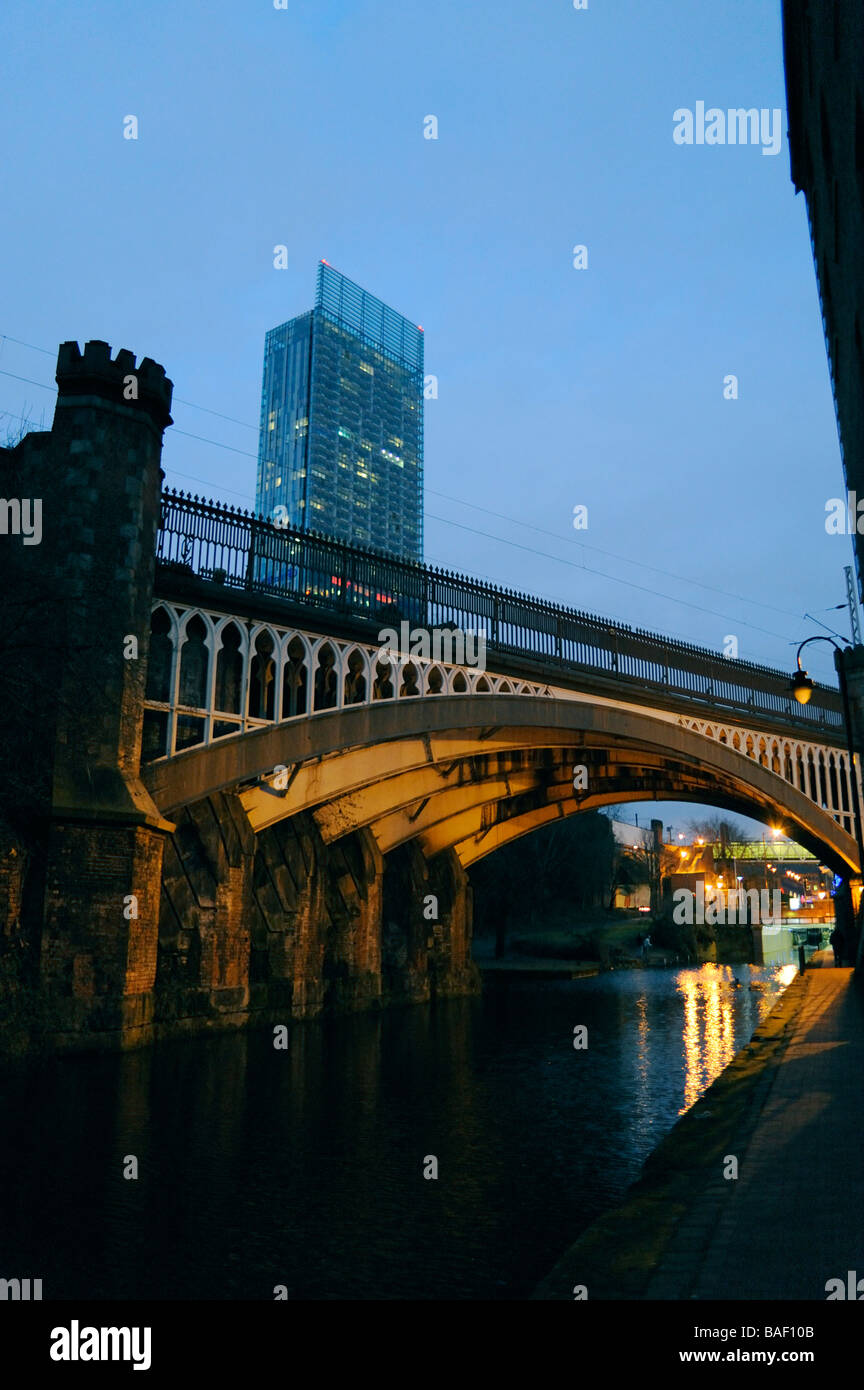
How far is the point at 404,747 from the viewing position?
27.2 m

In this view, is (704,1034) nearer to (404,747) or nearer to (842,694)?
(404,747)

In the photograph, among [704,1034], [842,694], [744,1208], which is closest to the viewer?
[744,1208]

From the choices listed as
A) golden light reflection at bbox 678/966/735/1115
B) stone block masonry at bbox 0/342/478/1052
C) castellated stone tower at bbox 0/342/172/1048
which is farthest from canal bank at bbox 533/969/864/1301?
castellated stone tower at bbox 0/342/172/1048

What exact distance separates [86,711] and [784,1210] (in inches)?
543

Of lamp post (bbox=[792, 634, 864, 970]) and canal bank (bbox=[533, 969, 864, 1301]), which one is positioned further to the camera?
lamp post (bbox=[792, 634, 864, 970])

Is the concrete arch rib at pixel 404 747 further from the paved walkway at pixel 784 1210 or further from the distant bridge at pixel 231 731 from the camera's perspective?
the paved walkway at pixel 784 1210

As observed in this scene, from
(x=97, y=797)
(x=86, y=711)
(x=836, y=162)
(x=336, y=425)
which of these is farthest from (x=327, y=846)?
(x=336, y=425)

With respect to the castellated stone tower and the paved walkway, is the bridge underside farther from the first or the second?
the paved walkway

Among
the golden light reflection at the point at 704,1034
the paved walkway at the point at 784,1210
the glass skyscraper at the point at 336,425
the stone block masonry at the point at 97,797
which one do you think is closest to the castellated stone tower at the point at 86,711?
the stone block masonry at the point at 97,797

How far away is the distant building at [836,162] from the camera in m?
13.4

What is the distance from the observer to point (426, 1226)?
7336 millimetres

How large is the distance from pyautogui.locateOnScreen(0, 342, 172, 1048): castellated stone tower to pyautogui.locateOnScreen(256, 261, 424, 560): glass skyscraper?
499ft

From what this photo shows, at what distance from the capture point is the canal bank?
4625 millimetres
